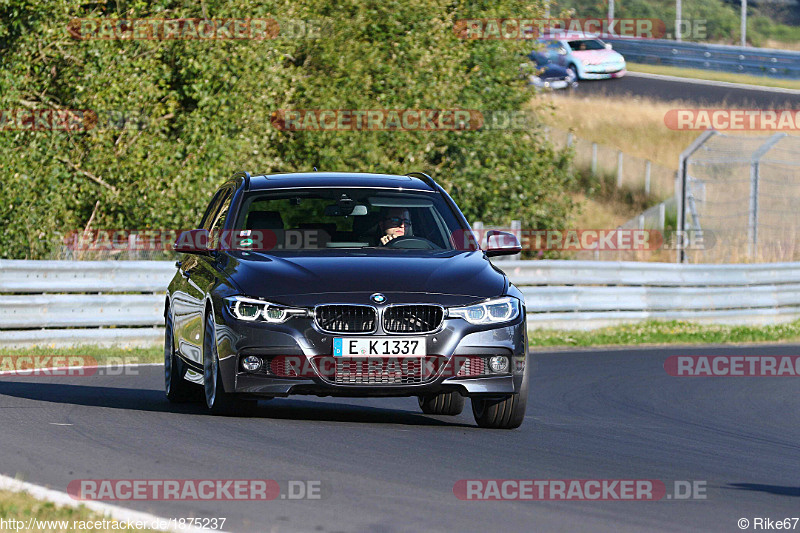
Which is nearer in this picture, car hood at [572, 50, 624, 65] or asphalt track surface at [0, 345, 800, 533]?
asphalt track surface at [0, 345, 800, 533]

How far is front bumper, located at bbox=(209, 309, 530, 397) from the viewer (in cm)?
880

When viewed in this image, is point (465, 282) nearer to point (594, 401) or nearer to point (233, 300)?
point (233, 300)

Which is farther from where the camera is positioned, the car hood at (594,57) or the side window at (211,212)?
the car hood at (594,57)

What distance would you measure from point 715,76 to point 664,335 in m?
35.0

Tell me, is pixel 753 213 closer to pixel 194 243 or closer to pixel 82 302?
pixel 82 302

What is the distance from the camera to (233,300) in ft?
29.6

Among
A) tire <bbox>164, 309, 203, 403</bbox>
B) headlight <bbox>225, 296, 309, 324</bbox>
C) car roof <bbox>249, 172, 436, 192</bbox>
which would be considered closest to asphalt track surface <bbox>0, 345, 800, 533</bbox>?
tire <bbox>164, 309, 203, 403</bbox>

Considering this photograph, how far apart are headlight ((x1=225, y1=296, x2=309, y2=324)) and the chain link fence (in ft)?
58.3

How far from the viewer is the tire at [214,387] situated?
926 centimetres

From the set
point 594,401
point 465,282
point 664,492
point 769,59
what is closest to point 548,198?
point 594,401

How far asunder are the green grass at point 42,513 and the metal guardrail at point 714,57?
50.2m

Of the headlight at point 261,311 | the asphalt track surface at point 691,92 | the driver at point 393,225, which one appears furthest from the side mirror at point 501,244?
the asphalt track surface at point 691,92

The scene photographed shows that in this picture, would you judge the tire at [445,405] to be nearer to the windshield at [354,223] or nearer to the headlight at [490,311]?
the windshield at [354,223]

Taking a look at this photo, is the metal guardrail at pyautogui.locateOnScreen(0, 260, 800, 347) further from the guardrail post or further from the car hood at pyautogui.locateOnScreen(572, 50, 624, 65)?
the car hood at pyautogui.locateOnScreen(572, 50, 624, 65)
